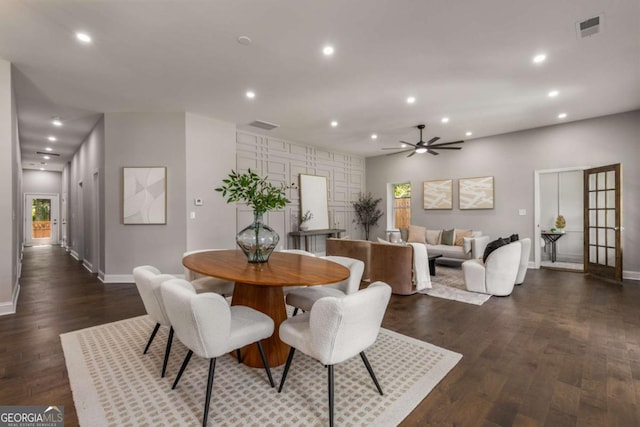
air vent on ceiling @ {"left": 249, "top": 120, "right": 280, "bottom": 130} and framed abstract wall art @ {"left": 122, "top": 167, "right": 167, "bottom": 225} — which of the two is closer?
framed abstract wall art @ {"left": 122, "top": 167, "right": 167, "bottom": 225}

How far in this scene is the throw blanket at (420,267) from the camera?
4402 millimetres

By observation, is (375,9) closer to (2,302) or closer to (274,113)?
(274,113)

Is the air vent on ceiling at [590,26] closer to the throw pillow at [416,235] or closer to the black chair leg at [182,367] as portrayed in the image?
the black chair leg at [182,367]

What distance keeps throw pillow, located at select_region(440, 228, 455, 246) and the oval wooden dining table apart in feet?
16.4

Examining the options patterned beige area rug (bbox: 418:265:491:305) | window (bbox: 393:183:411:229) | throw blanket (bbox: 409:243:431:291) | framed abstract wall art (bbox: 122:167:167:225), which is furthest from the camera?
window (bbox: 393:183:411:229)

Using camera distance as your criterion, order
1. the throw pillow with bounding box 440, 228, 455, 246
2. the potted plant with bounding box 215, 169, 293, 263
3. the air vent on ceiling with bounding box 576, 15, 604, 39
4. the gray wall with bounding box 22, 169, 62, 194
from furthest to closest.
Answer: the gray wall with bounding box 22, 169, 62, 194 < the throw pillow with bounding box 440, 228, 455, 246 < the air vent on ceiling with bounding box 576, 15, 604, 39 < the potted plant with bounding box 215, 169, 293, 263

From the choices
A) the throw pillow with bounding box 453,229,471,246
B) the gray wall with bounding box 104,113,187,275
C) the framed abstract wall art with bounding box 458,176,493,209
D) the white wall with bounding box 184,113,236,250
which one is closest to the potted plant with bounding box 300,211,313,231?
the white wall with bounding box 184,113,236,250

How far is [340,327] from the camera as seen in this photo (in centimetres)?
157

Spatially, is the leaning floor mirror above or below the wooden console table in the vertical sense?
above

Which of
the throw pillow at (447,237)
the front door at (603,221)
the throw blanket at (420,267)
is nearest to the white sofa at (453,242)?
the throw pillow at (447,237)

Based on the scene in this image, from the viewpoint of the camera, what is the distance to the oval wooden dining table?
2.00 metres

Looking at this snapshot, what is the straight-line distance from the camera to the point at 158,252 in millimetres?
5066

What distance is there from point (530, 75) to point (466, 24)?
170 cm

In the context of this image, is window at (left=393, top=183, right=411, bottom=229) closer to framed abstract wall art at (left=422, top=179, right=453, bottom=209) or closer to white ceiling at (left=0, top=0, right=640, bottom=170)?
framed abstract wall art at (left=422, top=179, right=453, bottom=209)
